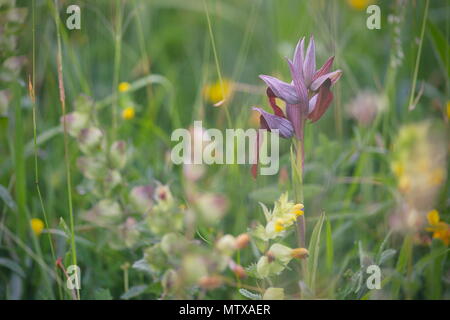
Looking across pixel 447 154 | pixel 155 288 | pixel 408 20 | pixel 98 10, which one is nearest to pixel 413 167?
pixel 447 154

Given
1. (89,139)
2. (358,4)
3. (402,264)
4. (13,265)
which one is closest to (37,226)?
(13,265)

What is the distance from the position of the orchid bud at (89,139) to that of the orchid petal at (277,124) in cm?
35

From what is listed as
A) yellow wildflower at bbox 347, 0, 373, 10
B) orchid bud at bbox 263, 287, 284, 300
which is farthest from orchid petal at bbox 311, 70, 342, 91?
yellow wildflower at bbox 347, 0, 373, 10

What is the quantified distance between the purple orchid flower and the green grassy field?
2cm

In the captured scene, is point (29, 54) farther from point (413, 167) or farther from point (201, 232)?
point (413, 167)

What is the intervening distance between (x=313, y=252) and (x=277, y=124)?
0.21 metres

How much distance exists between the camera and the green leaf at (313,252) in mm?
835

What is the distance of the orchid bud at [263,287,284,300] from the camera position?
836mm

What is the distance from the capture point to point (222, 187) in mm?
1229

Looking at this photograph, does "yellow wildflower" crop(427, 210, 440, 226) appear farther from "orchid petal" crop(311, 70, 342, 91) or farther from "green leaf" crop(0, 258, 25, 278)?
"green leaf" crop(0, 258, 25, 278)

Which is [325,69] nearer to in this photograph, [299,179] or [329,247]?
[299,179]

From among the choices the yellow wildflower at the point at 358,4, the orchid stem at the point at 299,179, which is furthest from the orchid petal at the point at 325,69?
the yellow wildflower at the point at 358,4

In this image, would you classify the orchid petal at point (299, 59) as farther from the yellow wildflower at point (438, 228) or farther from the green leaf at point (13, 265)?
the green leaf at point (13, 265)

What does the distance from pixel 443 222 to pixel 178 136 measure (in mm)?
554
